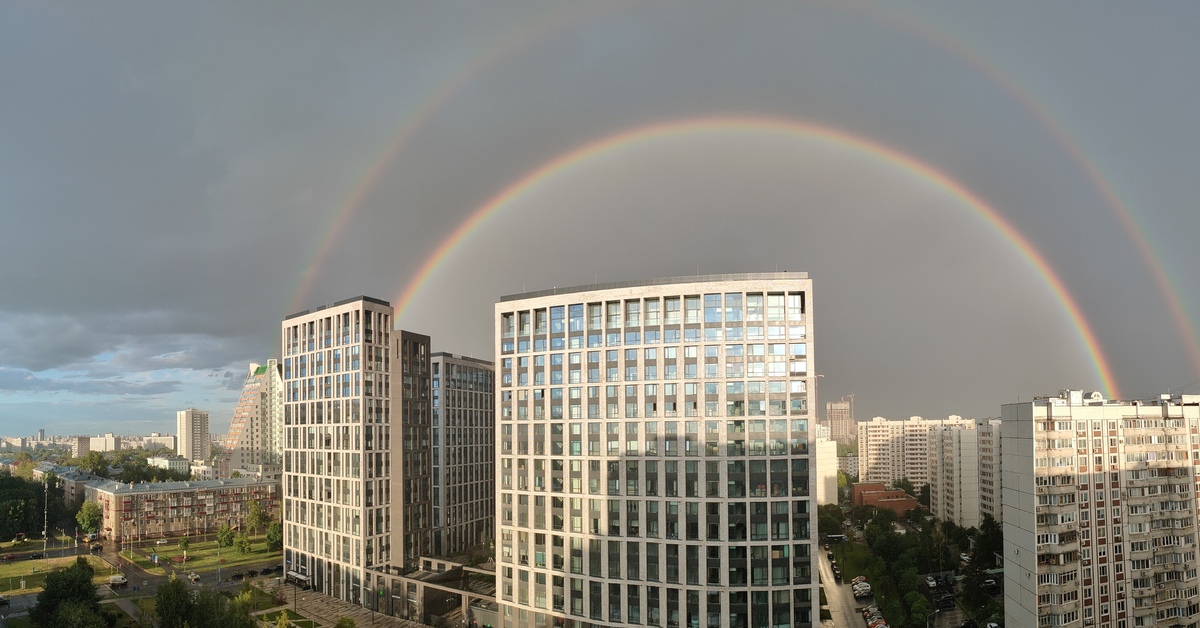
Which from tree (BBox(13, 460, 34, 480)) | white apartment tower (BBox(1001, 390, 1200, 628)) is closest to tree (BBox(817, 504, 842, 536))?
white apartment tower (BBox(1001, 390, 1200, 628))

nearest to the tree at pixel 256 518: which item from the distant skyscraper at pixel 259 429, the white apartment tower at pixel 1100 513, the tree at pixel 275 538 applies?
the tree at pixel 275 538

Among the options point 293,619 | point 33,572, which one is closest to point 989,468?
point 293,619

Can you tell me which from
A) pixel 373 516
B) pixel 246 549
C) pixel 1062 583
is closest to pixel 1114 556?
pixel 1062 583

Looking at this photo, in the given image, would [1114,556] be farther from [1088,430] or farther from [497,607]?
[497,607]

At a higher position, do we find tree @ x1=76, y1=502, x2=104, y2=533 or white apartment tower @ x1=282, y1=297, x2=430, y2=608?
white apartment tower @ x1=282, y1=297, x2=430, y2=608

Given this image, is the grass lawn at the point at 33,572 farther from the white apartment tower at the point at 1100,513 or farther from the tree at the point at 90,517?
the white apartment tower at the point at 1100,513

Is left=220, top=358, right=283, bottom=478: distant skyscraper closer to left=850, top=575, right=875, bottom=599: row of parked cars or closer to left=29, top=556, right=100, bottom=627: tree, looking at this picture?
left=29, top=556, right=100, bottom=627: tree

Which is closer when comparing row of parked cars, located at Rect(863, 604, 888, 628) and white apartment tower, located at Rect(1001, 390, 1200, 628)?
white apartment tower, located at Rect(1001, 390, 1200, 628)

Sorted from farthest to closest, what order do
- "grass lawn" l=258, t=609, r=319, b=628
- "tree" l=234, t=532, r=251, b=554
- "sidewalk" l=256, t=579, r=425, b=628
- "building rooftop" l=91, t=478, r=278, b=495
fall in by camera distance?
1. "building rooftop" l=91, t=478, r=278, b=495
2. "tree" l=234, t=532, r=251, b=554
3. "sidewalk" l=256, t=579, r=425, b=628
4. "grass lawn" l=258, t=609, r=319, b=628
